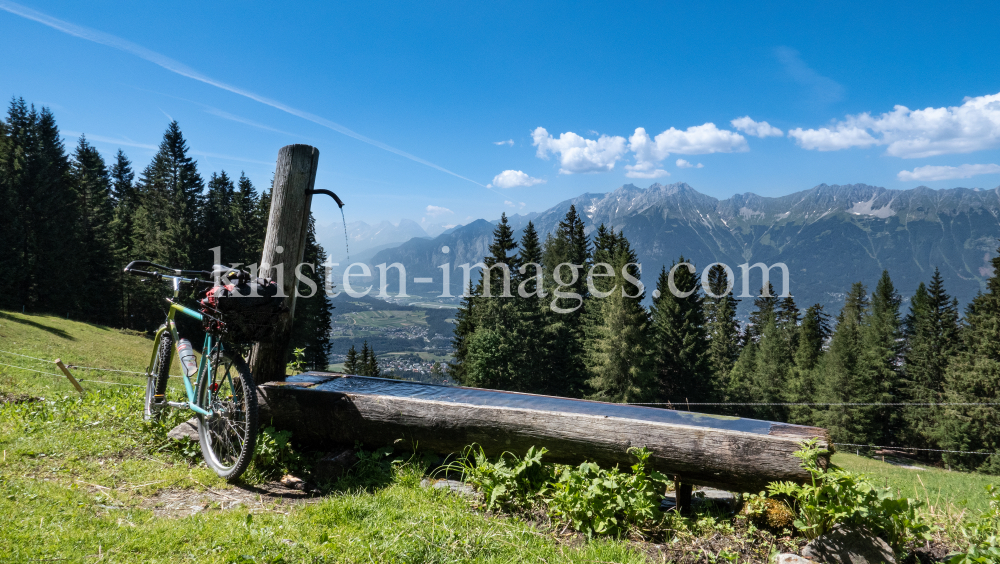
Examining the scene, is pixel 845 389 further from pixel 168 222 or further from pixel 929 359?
pixel 168 222

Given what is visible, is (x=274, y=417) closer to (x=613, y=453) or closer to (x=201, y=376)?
(x=201, y=376)

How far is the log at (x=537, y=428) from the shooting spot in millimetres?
3920

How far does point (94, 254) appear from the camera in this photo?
4228 centimetres

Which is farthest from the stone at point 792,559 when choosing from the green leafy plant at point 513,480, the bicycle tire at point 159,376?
the bicycle tire at point 159,376

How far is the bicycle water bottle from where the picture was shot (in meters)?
5.19

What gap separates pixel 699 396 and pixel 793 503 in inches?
1713

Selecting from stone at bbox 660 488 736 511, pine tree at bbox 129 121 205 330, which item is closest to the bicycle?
stone at bbox 660 488 736 511

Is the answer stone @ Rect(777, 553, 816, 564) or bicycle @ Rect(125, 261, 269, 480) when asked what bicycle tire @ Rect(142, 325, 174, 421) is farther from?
stone @ Rect(777, 553, 816, 564)

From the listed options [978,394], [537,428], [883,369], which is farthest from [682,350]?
[537,428]

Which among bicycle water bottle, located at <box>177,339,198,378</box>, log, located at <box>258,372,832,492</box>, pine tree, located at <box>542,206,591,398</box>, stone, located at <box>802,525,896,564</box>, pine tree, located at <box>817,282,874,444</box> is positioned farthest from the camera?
pine tree, located at <box>817,282,874,444</box>

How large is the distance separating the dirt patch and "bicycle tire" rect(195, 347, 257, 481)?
189 millimetres

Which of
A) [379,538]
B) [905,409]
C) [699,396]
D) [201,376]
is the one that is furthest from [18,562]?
[905,409]

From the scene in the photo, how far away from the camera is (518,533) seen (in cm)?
365

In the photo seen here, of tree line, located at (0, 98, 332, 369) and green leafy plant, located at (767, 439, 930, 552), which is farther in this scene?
tree line, located at (0, 98, 332, 369)
